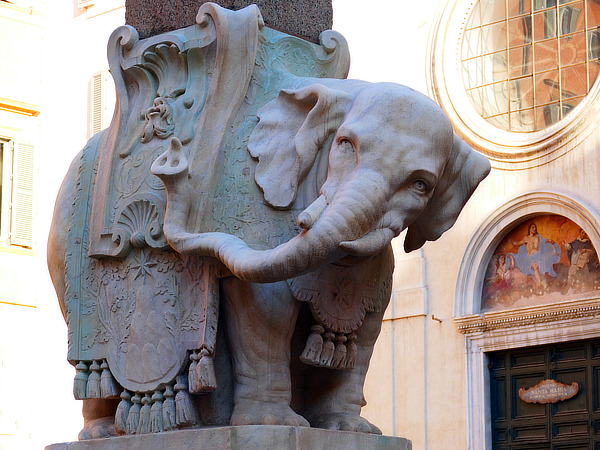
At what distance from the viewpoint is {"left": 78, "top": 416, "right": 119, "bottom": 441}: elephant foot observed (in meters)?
3.69

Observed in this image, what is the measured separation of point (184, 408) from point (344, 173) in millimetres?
750

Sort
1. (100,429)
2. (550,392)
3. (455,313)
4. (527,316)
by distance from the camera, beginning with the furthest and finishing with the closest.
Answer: (455,313)
(527,316)
(550,392)
(100,429)

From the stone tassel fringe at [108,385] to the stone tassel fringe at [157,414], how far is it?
0.18m

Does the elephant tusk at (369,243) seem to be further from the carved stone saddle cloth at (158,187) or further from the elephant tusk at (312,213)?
the carved stone saddle cloth at (158,187)

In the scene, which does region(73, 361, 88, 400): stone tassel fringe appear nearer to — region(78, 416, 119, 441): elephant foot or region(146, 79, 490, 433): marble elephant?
region(78, 416, 119, 441): elephant foot

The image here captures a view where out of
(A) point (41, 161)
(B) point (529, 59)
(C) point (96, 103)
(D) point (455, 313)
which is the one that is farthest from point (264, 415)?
(C) point (96, 103)

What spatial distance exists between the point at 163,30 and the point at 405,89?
854 millimetres

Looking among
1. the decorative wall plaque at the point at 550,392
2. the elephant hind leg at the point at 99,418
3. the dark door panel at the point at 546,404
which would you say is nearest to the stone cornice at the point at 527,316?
the dark door panel at the point at 546,404

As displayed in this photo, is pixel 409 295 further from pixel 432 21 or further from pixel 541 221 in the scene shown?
pixel 432 21

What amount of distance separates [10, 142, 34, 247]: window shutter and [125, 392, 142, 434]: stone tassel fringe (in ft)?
50.2

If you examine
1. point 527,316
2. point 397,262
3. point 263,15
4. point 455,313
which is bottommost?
point 263,15

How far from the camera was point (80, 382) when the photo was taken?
3.68 m

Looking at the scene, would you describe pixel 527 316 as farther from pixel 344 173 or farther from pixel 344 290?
pixel 344 173

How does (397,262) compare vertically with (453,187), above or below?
above
